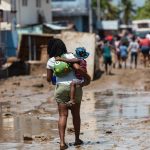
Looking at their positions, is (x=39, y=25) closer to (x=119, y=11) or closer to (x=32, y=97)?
(x=32, y=97)

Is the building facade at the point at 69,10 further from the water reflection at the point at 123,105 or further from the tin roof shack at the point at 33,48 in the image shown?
the water reflection at the point at 123,105

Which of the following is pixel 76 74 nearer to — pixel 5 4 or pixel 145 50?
pixel 145 50

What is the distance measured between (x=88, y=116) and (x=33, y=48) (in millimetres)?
15695

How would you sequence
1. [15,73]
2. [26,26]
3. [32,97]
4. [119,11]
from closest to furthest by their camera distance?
1. [32,97]
2. [15,73]
3. [26,26]
4. [119,11]

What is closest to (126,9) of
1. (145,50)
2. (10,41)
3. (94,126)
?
(10,41)

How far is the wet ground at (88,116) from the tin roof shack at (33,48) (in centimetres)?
446

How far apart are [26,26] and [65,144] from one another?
30.0 m

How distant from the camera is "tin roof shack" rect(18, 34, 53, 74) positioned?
2861cm

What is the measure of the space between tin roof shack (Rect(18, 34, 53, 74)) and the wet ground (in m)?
4.46

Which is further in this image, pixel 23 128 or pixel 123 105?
pixel 123 105

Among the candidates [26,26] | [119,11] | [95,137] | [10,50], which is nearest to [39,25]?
[26,26]

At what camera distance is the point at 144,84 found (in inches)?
895

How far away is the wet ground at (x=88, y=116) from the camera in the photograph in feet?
31.6

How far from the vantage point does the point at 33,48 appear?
28.9 meters
